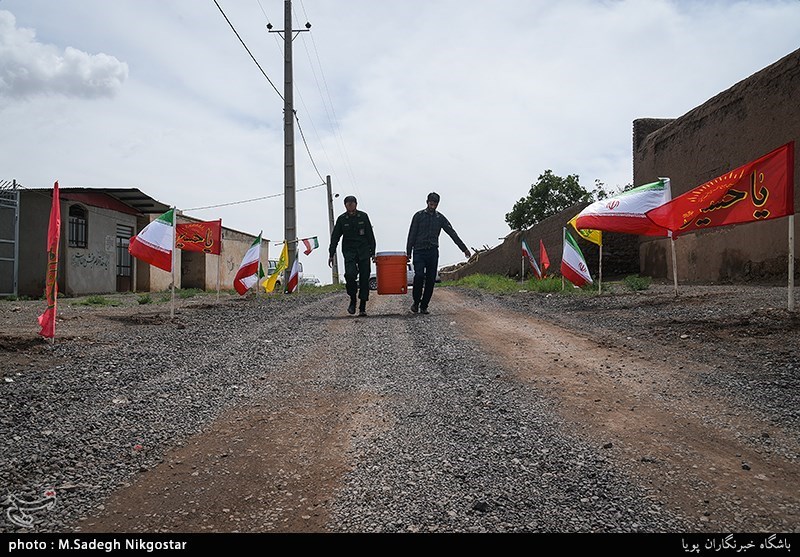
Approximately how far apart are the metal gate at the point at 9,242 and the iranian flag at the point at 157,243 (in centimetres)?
1033

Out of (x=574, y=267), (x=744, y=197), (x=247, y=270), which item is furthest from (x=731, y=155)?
(x=247, y=270)

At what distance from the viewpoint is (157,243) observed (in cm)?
927

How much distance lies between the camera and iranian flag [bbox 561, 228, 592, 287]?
12656mm

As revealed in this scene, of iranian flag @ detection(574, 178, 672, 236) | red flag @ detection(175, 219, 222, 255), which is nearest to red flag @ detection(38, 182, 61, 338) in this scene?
red flag @ detection(175, 219, 222, 255)

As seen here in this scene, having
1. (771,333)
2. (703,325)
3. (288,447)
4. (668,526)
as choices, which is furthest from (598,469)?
(703,325)

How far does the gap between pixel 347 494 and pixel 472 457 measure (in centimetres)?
69

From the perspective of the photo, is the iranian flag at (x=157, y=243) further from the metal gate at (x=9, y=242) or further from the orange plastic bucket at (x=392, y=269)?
the metal gate at (x=9, y=242)

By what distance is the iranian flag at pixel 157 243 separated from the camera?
9.17 meters

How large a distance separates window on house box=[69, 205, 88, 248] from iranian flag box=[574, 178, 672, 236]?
1608cm

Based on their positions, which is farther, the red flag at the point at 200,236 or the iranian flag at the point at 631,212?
the red flag at the point at 200,236

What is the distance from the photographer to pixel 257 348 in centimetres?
607

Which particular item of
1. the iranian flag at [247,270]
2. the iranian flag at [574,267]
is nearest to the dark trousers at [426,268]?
the iranian flag at [574,267]

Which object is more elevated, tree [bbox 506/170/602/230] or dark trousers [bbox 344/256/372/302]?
tree [bbox 506/170/602/230]

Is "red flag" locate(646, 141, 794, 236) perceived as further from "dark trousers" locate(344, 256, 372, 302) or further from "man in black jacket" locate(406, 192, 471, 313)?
"dark trousers" locate(344, 256, 372, 302)
